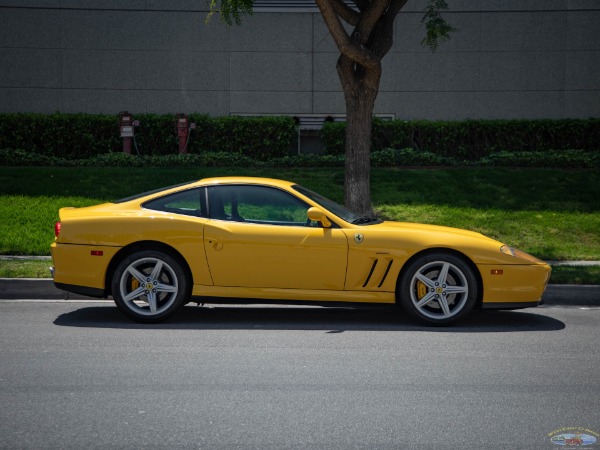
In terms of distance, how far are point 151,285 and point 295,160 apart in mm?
9745

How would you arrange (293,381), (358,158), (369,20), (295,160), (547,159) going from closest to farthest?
(293,381) < (369,20) < (358,158) < (547,159) < (295,160)

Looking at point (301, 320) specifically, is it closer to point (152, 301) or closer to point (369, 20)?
point (152, 301)

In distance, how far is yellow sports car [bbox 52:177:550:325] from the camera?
783cm

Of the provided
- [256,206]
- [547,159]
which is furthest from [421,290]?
[547,159]

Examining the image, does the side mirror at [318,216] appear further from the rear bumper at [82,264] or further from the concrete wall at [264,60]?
the concrete wall at [264,60]

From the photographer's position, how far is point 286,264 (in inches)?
309

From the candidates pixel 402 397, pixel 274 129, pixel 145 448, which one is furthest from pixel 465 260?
pixel 274 129

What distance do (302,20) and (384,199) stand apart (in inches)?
287

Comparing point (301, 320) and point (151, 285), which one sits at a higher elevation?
point (151, 285)

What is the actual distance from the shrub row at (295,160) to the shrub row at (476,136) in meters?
1.06

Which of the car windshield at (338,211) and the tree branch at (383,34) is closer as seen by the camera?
the car windshield at (338,211)

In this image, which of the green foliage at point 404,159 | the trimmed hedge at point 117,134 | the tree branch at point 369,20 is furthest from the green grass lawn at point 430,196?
the tree branch at point 369,20

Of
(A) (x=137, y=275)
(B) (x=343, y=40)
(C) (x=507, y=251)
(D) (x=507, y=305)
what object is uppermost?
(B) (x=343, y=40)

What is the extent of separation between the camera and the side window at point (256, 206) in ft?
26.3
